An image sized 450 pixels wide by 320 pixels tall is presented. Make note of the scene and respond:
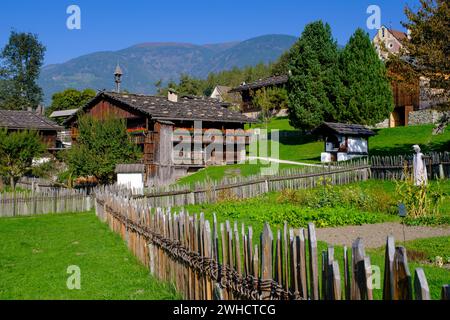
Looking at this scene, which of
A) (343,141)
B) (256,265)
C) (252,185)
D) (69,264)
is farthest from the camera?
(343,141)

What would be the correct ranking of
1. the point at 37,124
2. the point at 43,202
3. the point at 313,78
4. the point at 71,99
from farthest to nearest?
1. the point at 71,99
2. the point at 37,124
3. the point at 313,78
4. the point at 43,202

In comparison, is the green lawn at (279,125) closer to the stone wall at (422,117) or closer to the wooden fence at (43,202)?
the stone wall at (422,117)

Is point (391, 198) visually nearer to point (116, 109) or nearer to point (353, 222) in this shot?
point (353, 222)

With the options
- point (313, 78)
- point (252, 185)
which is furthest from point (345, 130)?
point (313, 78)

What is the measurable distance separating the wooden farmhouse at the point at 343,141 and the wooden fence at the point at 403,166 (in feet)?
15.1

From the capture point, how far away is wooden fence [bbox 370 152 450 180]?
22.4 metres

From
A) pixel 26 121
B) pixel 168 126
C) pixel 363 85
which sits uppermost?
pixel 363 85

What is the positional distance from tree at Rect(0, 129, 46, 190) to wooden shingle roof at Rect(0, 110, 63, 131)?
15932 millimetres

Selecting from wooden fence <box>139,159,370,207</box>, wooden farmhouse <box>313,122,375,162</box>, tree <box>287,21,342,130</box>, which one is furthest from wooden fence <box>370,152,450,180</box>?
tree <box>287,21,342,130</box>

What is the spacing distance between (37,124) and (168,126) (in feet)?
64.4

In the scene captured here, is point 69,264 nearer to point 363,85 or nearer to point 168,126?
point 168,126

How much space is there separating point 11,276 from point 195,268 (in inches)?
182

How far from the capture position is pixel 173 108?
119 ft

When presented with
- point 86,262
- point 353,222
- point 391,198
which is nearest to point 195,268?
point 86,262
